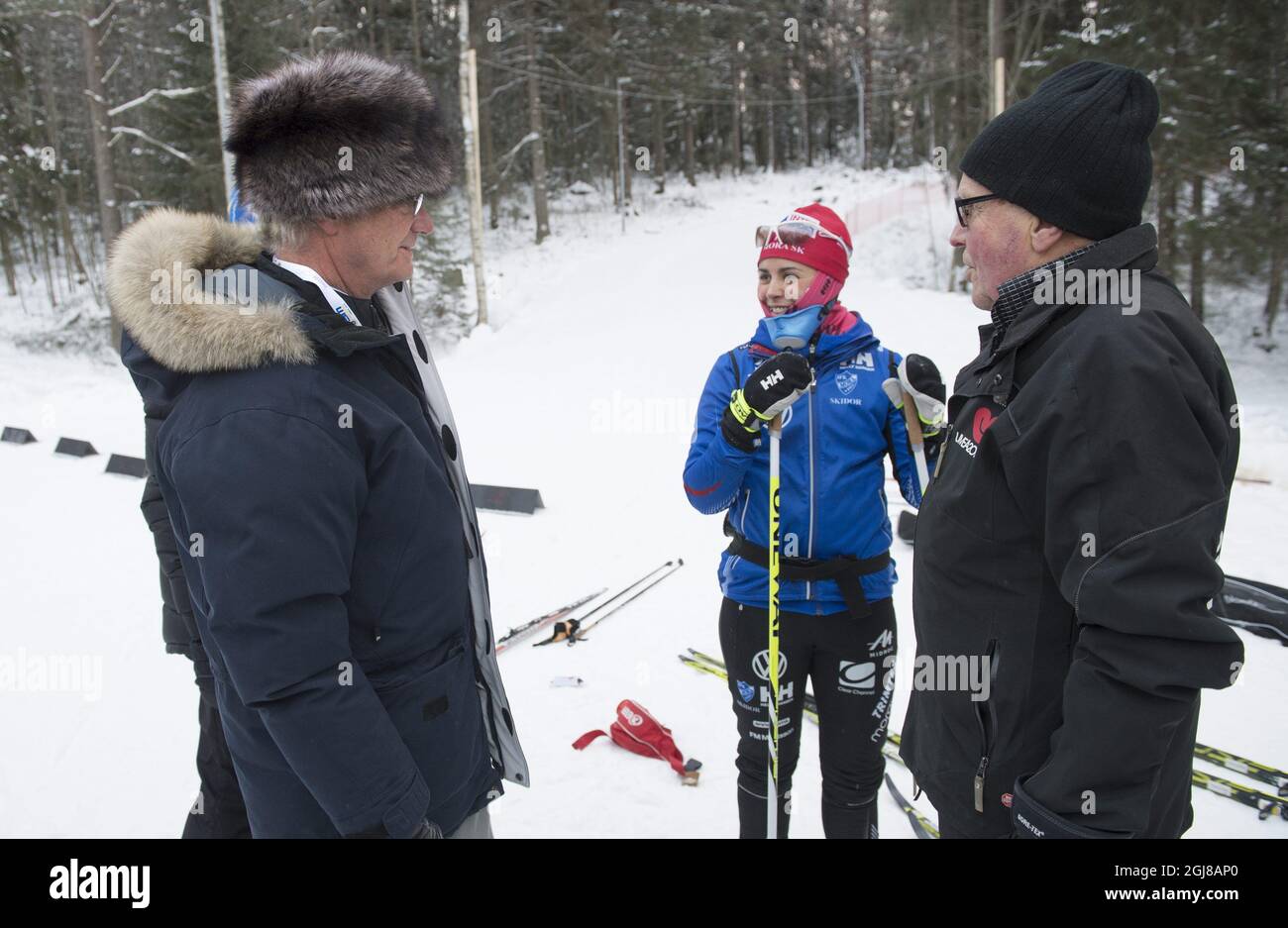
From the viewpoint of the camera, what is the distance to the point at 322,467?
1487 mm

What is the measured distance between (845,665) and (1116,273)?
5.21ft

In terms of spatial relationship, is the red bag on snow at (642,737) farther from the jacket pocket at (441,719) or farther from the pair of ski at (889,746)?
the jacket pocket at (441,719)

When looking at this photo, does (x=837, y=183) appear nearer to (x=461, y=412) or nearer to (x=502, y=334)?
(x=502, y=334)

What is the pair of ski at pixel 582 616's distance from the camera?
5.04m

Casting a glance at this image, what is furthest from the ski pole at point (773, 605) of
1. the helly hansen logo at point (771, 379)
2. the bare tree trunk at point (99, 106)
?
the bare tree trunk at point (99, 106)

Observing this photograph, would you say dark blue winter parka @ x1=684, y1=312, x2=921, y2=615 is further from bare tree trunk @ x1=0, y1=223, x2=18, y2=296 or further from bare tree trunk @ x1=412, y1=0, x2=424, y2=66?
bare tree trunk @ x1=412, y1=0, x2=424, y2=66

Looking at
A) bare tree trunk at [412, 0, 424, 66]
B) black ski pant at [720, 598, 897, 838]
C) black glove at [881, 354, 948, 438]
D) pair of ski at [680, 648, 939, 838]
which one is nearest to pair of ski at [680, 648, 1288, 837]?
pair of ski at [680, 648, 939, 838]

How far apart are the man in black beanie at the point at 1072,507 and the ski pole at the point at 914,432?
84 centimetres

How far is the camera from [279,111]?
68.3 inches

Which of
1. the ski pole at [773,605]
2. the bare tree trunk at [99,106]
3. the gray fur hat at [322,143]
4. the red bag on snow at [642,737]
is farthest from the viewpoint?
the bare tree trunk at [99,106]

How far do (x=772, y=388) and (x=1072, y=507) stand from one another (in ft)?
3.79

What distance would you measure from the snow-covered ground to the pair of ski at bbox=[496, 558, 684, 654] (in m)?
0.10

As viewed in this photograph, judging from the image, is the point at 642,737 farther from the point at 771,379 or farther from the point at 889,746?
the point at 771,379
